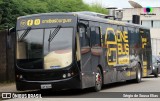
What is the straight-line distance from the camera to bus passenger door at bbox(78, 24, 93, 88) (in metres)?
19.6

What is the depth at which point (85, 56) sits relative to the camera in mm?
19859

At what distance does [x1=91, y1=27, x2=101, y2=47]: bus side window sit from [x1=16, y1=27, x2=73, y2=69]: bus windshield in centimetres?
186

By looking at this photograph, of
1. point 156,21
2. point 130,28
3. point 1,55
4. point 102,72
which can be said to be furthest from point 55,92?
point 156,21

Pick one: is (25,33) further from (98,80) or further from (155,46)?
(155,46)

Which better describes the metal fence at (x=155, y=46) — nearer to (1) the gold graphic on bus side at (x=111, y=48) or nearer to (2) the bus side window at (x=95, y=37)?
(1) the gold graphic on bus side at (x=111, y=48)

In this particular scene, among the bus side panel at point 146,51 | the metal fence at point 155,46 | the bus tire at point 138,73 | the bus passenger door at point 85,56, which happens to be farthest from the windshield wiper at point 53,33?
the metal fence at point 155,46

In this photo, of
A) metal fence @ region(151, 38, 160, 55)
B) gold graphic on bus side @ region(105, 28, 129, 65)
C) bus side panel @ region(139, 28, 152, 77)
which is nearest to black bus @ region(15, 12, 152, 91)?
gold graphic on bus side @ region(105, 28, 129, 65)

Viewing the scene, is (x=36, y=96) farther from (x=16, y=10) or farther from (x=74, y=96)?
(x=16, y=10)

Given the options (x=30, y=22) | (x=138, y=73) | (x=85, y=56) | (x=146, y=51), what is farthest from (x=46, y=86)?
(x=146, y=51)

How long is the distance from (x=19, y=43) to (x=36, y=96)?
2.12m

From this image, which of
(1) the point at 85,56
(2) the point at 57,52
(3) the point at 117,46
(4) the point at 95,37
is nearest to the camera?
(2) the point at 57,52

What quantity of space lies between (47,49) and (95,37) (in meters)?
2.79

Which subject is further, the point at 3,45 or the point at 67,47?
the point at 3,45

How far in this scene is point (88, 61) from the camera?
20172 mm
